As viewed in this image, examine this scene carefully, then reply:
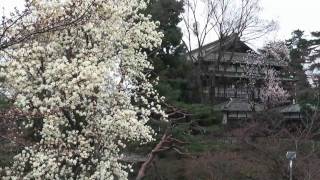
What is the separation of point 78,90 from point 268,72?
29060mm

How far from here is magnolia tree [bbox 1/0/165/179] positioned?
8.68 meters

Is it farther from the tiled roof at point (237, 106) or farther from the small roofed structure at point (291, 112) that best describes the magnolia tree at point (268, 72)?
the small roofed structure at point (291, 112)

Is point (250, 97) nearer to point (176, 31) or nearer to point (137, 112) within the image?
point (176, 31)

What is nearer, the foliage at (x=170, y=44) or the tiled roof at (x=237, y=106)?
the foliage at (x=170, y=44)

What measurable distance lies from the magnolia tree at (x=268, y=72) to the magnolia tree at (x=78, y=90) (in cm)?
2611

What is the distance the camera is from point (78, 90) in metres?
8.61

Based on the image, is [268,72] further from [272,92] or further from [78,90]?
[78,90]

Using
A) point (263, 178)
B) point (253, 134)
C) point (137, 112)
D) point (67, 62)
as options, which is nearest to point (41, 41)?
point (67, 62)

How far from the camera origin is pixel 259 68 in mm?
37344

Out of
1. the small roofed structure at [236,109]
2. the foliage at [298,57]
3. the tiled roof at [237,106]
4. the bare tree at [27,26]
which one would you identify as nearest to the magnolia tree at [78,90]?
the bare tree at [27,26]

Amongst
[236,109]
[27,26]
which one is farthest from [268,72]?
[27,26]

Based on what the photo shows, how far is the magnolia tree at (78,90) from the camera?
8680 millimetres

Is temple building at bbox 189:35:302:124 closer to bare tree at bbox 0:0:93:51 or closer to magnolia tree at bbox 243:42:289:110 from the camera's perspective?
magnolia tree at bbox 243:42:289:110

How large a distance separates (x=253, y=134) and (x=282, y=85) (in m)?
17.6
